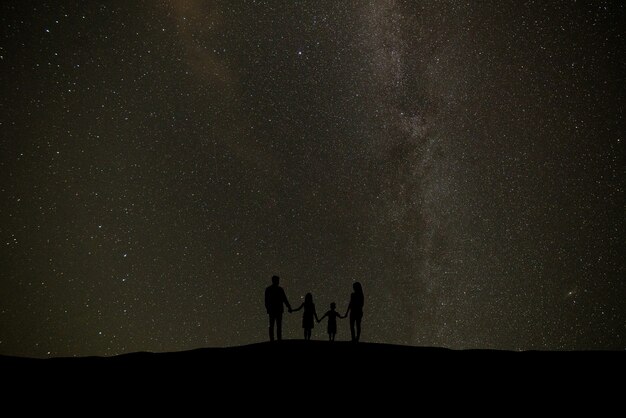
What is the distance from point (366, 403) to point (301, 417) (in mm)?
1000

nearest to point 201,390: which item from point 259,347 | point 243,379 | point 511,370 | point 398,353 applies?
point 243,379

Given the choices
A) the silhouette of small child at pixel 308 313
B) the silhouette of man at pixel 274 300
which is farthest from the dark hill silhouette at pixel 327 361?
the silhouette of small child at pixel 308 313

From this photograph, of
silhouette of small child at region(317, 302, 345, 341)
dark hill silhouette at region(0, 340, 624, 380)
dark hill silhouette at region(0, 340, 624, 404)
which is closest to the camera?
dark hill silhouette at region(0, 340, 624, 404)

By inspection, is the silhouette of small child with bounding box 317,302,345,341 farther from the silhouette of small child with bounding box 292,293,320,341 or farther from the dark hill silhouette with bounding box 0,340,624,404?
the dark hill silhouette with bounding box 0,340,624,404

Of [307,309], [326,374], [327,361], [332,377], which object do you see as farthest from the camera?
[307,309]

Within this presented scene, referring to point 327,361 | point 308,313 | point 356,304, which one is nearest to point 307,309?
point 308,313

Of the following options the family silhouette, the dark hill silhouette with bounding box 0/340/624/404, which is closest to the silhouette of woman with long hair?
the family silhouette

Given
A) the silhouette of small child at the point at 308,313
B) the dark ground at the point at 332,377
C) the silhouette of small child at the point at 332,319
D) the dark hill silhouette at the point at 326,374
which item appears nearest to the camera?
the dark ground at the point at 332,377

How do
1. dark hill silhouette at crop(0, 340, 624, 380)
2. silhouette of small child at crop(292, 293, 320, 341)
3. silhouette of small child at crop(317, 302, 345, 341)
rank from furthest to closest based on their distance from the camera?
silhouette of small child at crop(317, 302, 345, 341), silhouette of small child at crop(292, 293, 320, 341), dark hill silhouette at crop(0, 340, 624, 380)

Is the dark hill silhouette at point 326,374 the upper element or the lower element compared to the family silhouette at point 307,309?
lower

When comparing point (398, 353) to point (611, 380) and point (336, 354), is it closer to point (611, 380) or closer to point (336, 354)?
point (336, 354)

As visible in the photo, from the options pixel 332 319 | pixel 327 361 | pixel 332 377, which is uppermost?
pixel 332 319

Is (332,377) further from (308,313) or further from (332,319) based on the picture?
(332,319)

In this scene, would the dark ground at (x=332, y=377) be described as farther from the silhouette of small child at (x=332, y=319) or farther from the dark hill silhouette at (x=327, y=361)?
the silhouette of small child at (x=332, y=319)
